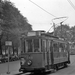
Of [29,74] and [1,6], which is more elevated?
[1,6]

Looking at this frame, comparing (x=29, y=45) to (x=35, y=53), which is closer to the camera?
(x=35, y=53)

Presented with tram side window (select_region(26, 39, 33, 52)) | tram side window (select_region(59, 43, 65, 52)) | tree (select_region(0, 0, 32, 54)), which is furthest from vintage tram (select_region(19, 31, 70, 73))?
tree (select_region(0, 0, 32, 54))

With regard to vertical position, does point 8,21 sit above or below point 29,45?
above

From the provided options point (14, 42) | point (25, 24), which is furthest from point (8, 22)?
point (25, 24)

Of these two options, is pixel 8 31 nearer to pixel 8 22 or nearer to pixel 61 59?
pixel 8 22

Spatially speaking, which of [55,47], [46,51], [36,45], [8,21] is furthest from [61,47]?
[8,21]

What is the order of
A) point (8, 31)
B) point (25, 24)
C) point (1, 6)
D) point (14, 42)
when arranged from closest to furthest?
point (1, 6)
point (8, 31)
point (14, 42)
point (25, 24)

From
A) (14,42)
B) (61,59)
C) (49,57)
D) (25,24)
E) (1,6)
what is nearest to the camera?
(49,57)

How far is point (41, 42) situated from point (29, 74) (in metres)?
3.37

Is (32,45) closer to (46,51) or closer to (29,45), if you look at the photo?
(29,45)

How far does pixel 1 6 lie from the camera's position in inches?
A: 1532

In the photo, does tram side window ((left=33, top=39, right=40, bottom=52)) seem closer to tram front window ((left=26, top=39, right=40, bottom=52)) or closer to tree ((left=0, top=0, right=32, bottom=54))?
tram front window ((left=26, top=39, right=40, bottom=52))

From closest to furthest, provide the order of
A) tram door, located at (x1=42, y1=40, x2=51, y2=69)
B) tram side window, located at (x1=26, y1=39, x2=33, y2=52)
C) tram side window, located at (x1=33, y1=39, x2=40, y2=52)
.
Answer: tram side window, located at (x1=33, y1=39, x2=40, y2=52) → tram side window, located at (x1=26, y1=39, x2=33, y2=52) → tram door, located at (x1=42, y1=40, x2=51, y2=69)

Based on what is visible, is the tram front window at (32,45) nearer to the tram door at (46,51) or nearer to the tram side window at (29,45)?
the tram side window at (29,45)
